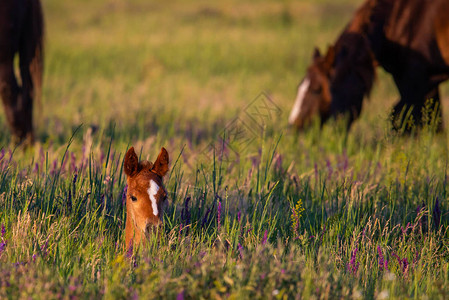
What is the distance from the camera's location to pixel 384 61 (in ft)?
23.9

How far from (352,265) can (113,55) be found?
50.5ft

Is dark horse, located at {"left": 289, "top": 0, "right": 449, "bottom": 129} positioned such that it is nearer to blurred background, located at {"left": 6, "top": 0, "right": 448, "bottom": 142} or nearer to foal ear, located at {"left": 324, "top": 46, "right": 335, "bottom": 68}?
foal ear, located at {"left": 324, "top": 46, "right": 335, "bottom": 68}

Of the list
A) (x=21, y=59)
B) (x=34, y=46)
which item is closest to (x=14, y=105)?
(x=21, y=59)

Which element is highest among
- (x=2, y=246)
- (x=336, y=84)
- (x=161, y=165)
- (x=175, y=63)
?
(x=161, y=165)

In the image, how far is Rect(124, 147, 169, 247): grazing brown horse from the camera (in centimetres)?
302

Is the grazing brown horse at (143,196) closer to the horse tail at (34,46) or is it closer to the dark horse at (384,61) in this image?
the horse tail at (34,46)

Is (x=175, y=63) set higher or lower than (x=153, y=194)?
lower

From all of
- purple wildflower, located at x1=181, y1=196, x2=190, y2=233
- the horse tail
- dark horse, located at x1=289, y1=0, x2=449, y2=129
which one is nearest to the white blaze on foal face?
purple wildflower, located at x1=181, y1=196, x2=190, y2=233

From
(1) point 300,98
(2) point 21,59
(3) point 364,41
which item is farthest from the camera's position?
(1) point 300,98

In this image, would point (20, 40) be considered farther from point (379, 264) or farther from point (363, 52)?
point (379, 264)

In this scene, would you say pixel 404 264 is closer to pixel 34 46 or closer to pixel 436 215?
pixel 436 215

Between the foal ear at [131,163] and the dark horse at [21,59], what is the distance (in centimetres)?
352

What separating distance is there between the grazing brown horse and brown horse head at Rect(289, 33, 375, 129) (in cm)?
447

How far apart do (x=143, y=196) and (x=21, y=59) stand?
427cm
